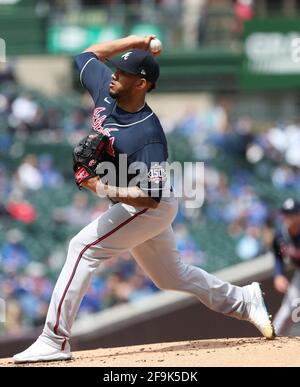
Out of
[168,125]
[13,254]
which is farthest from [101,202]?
[168,125]

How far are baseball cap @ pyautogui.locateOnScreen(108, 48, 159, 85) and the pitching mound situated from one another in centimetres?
150

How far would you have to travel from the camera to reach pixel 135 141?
5.29 meters

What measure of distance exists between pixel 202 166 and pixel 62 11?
18.5 ft

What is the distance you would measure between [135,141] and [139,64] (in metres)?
0.41

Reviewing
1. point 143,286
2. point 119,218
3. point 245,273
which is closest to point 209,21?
point 143,286

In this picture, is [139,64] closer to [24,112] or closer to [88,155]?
[88,155]

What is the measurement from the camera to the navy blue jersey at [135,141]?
207 inches

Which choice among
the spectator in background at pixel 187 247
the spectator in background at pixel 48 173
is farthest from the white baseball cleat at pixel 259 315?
the spectator in background at pixel 48 173

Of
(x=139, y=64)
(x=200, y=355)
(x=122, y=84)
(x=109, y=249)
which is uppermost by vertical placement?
(x=139, y=64)

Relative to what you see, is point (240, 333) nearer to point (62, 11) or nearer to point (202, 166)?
point (202, 166)

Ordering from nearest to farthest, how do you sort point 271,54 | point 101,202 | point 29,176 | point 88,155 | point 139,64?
point 88,155 → point 139,64 → point 101,202 → point 29,176 → point 271,54

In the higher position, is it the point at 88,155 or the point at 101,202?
the point at 88,155

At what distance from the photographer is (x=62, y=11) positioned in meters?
18.9

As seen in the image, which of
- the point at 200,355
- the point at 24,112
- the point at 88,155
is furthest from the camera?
the point at 24,112
